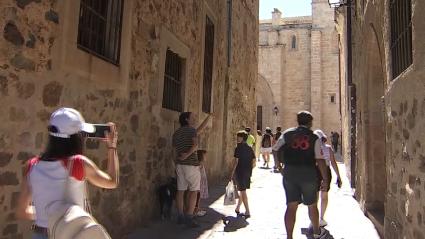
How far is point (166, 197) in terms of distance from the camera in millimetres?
6504

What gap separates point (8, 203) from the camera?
333 centimetres

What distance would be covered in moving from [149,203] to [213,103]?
4520 mm

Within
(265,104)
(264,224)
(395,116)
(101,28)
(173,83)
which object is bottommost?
(264,224)

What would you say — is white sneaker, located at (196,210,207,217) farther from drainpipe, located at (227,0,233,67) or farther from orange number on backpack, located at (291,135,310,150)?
drainpipe, located at (227,0,233,67)

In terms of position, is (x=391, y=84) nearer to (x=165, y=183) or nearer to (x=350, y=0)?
(x=165, y=183)

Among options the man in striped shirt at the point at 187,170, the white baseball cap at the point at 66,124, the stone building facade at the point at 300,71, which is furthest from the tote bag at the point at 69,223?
the stone building facade at the point at 300,71

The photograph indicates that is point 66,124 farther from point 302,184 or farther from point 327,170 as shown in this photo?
point 327,170

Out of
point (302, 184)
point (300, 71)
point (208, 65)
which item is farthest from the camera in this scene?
point (300, 71)

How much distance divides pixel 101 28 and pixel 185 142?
194 centimetres

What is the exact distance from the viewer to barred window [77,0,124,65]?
468 cm

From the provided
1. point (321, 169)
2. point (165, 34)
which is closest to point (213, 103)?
point (165, 34)

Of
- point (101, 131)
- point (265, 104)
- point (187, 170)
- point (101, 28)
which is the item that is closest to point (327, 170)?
point (187, 170)

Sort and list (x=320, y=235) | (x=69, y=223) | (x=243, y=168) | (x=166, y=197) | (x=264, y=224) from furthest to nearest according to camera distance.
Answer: (x=243, y=168) → (x=264, y=224) → (x=166, y=197) → (x=320, y=235) → (x=69, y=223)

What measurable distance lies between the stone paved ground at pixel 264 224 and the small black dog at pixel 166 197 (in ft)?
0.60
